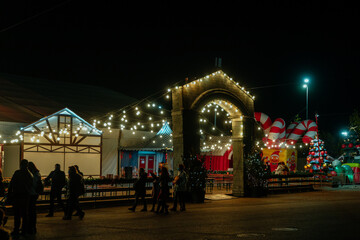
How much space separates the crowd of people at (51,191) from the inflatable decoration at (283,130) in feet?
77.3

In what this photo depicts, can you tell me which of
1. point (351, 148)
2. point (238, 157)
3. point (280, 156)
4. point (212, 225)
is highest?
point (351, 148)

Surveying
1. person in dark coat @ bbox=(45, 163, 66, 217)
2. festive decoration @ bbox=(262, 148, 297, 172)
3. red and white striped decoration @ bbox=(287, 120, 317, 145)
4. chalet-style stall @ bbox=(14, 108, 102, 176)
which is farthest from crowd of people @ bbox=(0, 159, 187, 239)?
red and white striped decoration @ bbox=(287, 120, 317, 145)

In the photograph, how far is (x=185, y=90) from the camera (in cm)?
1817

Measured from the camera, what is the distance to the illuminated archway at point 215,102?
1816cm

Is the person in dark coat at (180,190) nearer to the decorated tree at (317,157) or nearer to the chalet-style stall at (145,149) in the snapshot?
the chalet-style stall at (145,149)

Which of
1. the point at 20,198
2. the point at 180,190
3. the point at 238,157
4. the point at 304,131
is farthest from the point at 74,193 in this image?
the point at 304,131

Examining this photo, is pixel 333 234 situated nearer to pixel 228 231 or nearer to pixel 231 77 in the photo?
pixel 228 231

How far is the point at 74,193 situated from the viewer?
1280 cm

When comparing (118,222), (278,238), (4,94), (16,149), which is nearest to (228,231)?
(278,238)

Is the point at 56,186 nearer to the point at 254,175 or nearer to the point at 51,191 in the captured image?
the point at 51,191

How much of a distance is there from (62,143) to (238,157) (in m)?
10.1

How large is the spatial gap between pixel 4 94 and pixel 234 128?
1457cm

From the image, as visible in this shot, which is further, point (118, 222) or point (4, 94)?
point (4, 94)

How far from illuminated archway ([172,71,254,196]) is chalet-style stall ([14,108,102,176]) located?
729cm
